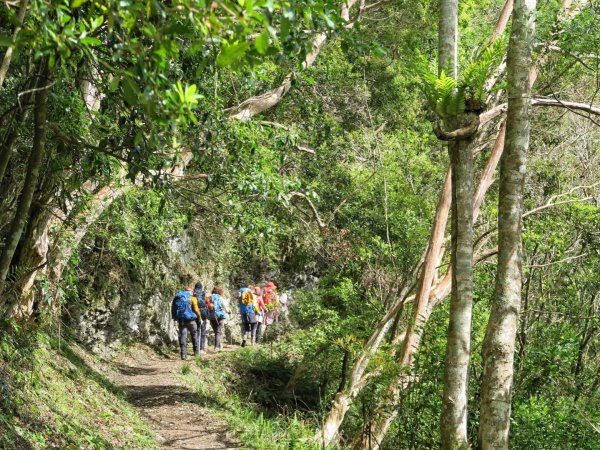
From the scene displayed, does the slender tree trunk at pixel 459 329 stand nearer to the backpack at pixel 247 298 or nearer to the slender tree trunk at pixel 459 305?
the slender tree trunk at pixel 459 305

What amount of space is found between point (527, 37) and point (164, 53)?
4.75m

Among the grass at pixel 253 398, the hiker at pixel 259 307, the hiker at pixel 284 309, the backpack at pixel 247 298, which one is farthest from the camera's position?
the hiker at pixel 284 309

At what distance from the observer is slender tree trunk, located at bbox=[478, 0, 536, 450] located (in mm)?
6324

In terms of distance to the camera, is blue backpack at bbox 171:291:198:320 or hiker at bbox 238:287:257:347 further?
hiker at bbox 238:287:257:347

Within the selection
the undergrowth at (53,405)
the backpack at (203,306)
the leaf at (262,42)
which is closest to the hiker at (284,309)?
the backpack at (203,306)

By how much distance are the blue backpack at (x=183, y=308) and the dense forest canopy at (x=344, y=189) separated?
1.89 m

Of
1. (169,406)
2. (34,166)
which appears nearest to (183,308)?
(169,406)

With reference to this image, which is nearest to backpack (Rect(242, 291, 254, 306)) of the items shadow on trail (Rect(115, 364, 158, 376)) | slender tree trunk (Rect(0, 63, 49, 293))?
shadow on trail (Rect(115, 364, 158, 376))

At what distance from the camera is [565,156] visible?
15.7m

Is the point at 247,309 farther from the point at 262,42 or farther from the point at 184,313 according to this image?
the point at 262,42

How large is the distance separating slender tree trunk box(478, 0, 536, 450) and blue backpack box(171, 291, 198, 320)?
35.6 ft

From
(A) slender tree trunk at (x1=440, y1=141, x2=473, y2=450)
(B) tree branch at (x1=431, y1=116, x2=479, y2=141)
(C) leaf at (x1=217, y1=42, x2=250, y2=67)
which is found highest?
(B) tree branch at (x1=431, y1=116, x2=479, y2=141)

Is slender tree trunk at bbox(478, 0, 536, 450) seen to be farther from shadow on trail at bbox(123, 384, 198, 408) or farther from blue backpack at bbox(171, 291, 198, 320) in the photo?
blue backpack at bbox(171, 291, 198, 320)

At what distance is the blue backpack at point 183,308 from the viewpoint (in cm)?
1633
